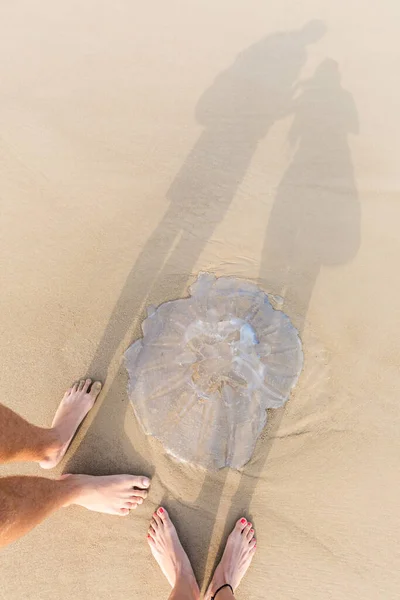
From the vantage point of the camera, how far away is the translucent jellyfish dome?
204 centimetres

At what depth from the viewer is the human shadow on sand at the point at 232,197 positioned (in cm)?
208

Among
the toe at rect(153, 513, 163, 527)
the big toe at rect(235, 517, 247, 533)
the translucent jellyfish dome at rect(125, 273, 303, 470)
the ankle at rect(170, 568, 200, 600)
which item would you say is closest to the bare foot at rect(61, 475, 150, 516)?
the toe at rect(153, 513, 163, 527)

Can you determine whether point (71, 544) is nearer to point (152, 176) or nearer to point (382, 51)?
point (152, 176)

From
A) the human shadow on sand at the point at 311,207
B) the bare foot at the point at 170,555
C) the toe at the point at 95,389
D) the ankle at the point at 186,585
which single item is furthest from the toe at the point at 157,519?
the toe at the point at 95,389

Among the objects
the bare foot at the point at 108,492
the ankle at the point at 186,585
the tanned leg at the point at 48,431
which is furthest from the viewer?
the bare foot at the point at 108,492

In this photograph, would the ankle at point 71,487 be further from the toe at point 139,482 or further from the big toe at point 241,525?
the big toe at point 241,525

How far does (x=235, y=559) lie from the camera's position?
6.19 feet

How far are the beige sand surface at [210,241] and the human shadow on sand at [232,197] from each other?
0.04 ft

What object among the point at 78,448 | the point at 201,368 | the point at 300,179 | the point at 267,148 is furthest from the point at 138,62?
the point at 78,448

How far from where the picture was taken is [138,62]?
2.97 meters

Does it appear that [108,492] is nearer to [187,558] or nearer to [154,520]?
[154,520]

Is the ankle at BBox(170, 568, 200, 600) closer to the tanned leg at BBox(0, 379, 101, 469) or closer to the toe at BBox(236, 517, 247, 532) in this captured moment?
the toe at BBox(236, 517, 247, 532)

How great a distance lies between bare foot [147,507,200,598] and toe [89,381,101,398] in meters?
0.74

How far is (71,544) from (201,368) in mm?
1128
